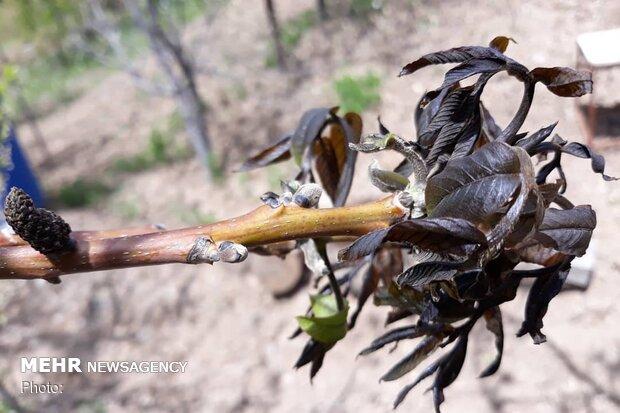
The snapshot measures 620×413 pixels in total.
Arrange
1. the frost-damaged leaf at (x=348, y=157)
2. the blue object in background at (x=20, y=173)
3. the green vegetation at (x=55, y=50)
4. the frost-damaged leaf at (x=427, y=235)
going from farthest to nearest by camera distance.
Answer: the green vegetation at (x=55, y=50)
the blue object in background at (x=20, y=173)
the frost-damaged leaf at (x=348, y=157)
the frost-damaged leaf at (x=427, y=235)

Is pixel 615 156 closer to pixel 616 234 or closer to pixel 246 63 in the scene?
pixel 616 234

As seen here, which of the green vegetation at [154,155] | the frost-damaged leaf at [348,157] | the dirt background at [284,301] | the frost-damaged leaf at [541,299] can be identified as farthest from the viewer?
the green vegetation at [154,155]

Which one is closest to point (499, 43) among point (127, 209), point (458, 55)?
point (458, 55)

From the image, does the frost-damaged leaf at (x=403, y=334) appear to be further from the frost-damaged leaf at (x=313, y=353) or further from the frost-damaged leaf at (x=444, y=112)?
the frost-damaged leaf at (x=444, y=112)

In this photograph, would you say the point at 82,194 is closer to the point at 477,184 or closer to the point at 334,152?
the point at 334,152

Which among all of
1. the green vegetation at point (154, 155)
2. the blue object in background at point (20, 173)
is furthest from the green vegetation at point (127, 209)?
the blue object in background at point (20, 173)

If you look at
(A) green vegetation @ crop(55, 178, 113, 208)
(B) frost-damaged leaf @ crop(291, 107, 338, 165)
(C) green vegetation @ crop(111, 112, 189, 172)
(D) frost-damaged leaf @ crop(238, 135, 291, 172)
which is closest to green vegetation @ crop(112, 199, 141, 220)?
(A) green vegetation @ crop(55, 178, 113, 208)

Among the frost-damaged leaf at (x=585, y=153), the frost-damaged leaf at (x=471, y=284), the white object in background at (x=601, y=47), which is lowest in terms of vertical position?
the white object in background at (x=601, y=47)
